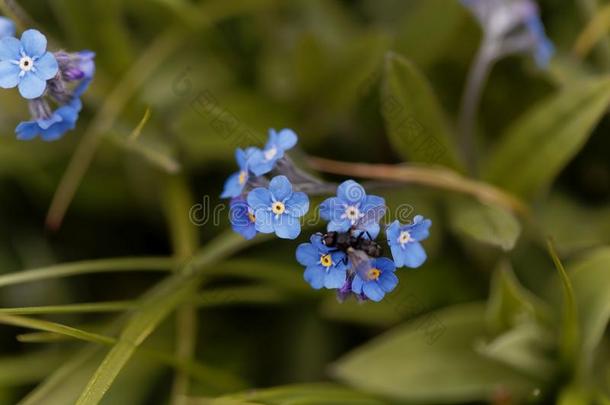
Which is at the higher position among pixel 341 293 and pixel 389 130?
pixel 389 130

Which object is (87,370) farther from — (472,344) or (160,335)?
(472,344)

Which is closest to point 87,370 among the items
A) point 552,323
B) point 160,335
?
point 160,335

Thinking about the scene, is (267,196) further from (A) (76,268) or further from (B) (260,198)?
(A) (76,268)

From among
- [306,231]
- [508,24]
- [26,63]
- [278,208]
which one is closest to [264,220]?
[278,208]

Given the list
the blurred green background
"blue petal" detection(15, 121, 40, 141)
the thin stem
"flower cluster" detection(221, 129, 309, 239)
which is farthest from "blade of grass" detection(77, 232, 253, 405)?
the thin stem

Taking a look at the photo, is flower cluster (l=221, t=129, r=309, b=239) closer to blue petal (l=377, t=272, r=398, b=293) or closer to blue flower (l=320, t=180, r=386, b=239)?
blue flower (l=320, t=180, r=386, b=239)
